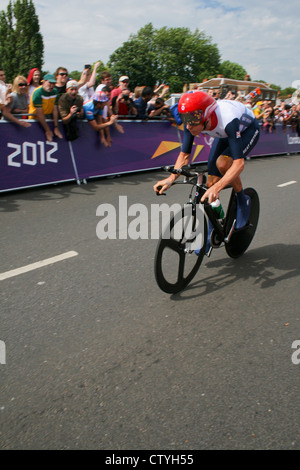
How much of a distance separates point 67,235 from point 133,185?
3572mm

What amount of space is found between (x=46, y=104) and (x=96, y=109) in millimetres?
1213

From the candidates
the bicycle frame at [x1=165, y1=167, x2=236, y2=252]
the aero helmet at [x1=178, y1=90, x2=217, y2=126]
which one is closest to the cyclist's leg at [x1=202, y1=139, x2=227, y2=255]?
the bicycle frame at [x1=165, y1=167, x2=236, y2=252]

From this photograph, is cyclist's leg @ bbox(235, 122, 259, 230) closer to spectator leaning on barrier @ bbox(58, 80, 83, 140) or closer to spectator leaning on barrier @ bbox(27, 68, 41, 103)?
spectator leaning on barrier @ bbox(58, 80, 83, 140)

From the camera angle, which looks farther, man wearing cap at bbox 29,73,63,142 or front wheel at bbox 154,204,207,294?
man wearing cap at bbox 29,73,63,142

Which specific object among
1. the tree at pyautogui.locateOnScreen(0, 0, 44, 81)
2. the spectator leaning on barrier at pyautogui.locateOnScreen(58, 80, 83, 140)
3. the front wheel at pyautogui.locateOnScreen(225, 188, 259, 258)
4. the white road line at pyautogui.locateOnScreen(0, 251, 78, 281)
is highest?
the tree at pyautogui.locateOnScreen(0, 0, 44, 81)

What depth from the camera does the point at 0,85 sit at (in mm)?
8820

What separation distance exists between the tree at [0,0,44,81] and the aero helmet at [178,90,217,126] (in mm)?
71241

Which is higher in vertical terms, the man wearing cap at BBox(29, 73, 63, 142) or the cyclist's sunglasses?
the man wearing cap at BBox(29, 73, 63, 142)

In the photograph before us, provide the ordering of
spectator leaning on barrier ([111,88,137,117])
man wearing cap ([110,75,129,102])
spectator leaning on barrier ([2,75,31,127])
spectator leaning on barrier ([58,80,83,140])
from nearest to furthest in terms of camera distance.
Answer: spectator leaning on barrier ([2,75,31,127]), spectator leaning on barrier ([58,80,83,140]), spectator leaning on barrier ([111,88,137,117]), man wearing cap ([110,75,129,102])

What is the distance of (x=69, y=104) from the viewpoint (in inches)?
320

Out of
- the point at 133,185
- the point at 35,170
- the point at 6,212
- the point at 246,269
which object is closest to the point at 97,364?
the point at 246,269

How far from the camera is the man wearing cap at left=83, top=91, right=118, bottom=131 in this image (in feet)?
28.2

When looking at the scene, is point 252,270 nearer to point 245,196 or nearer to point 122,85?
point 245,196
